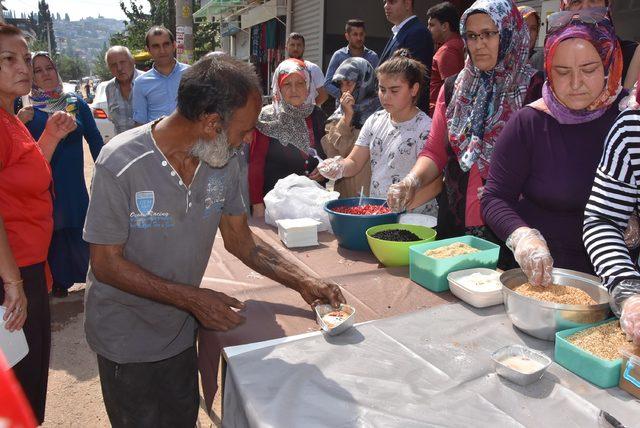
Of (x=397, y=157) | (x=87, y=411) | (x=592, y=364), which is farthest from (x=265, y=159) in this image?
(x=592, y=364)

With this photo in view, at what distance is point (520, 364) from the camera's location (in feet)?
3.74

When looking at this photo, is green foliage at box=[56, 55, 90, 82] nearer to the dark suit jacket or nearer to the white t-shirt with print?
the dark suit jacket

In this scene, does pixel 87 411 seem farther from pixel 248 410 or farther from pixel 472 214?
pixel 472 214

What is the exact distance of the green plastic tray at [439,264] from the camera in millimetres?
1635

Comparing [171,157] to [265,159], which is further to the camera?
[265,159]

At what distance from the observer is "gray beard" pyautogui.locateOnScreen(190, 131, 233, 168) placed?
4.82ft

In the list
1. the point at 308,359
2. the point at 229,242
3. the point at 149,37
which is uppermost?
the point at 149,37

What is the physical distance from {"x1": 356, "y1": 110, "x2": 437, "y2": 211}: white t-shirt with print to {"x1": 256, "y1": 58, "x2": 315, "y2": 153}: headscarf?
0.67m

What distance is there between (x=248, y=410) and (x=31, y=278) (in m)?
1.58

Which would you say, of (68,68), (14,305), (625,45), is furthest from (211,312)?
(68,68)

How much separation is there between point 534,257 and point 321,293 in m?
0.68

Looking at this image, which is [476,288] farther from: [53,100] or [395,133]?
[53,100]

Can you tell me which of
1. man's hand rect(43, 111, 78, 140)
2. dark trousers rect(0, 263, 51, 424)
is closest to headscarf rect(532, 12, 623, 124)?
dark trousers rect(0, 263, 51, 424)

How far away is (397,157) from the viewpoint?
256cm
